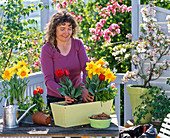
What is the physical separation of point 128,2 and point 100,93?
380cm

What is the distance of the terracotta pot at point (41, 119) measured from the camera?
6.67ft

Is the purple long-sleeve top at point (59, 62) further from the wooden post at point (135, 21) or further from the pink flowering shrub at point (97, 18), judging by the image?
the pink flowering shrub at point (97, 18)

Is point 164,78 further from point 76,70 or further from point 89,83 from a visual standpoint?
point 89,83

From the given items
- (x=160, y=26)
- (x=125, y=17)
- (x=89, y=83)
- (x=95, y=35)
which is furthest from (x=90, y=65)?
(x=125, y=17)

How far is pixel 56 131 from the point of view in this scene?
1926mm

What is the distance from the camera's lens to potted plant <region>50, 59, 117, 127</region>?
78.1 inches

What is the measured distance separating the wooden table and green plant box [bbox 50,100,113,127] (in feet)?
0.11

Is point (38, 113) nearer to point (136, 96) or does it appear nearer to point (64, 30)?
point (64, 30)

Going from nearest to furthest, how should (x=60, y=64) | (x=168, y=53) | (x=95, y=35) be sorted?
(x=60, y=64), (x=168, y=53), (x=95, y=35)

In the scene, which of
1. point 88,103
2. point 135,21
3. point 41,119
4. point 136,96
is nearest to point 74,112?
point 88,103

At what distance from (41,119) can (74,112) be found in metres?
0.21

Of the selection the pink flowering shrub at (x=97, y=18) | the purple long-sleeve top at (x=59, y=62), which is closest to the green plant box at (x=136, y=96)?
the pink flowering shrub at (x=97, y=18)

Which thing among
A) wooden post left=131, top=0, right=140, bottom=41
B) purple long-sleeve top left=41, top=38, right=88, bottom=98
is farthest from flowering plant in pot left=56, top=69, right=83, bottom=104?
wooden post left=131, top=0, right=140, bottom=41

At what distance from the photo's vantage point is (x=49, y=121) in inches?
80.7
